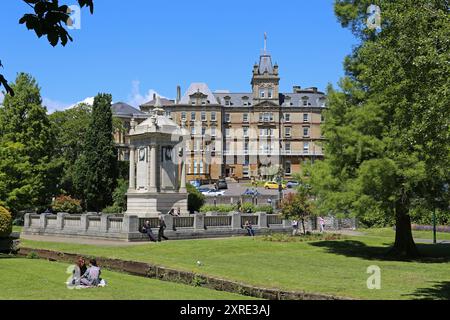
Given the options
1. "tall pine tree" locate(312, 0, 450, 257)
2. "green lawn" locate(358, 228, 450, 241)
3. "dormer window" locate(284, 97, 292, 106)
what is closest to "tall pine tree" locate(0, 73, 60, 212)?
"green lawn" locate(358, 228, 450, 241)

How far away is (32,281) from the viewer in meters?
17.2

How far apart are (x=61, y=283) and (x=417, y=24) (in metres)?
12.6

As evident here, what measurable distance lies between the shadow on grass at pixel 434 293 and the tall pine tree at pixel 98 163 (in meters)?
52.8

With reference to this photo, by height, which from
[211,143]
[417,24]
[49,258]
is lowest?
[49,258]

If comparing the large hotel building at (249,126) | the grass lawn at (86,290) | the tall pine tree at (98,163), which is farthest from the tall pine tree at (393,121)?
the large hotel building at (249,126)

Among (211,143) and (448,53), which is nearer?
(448,53)

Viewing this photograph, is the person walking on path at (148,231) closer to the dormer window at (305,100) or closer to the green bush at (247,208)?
the green bush at (247,208)

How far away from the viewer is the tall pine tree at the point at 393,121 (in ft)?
49.9

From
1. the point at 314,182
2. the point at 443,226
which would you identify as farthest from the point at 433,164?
the point at 443,226

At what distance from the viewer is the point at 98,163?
66.9 metres

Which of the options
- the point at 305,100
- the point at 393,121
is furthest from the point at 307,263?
the point at 305,100

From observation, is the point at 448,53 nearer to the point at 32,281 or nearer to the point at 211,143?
the point at 32,281

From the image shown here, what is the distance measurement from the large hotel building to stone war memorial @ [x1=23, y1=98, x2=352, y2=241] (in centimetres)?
7667

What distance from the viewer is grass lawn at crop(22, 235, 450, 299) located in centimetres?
1680
